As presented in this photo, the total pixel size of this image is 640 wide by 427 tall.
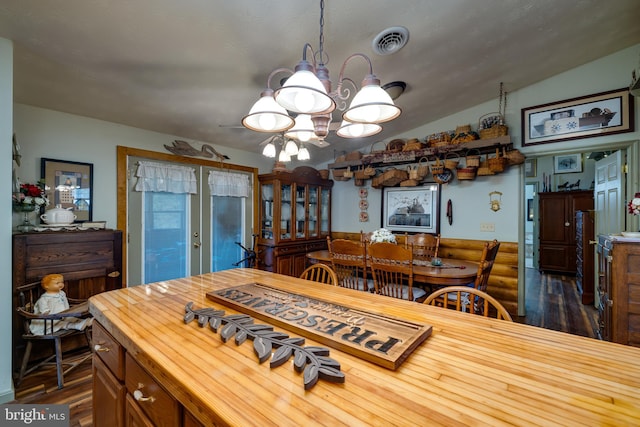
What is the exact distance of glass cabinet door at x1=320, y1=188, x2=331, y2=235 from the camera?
495 cm

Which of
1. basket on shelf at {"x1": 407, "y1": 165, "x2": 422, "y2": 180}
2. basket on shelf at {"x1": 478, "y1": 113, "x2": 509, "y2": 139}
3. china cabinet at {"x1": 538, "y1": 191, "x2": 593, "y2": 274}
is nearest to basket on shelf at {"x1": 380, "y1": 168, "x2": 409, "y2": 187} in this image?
basket on shelf at {"x1": 407, "y1": 165, "x2": 422, "y2": 180}

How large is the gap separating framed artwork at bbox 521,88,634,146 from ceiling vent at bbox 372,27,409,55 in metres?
2.19

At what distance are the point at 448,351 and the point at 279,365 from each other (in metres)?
0.57

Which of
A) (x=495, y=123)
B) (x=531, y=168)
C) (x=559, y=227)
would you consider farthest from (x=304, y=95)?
(x=559, y=227)

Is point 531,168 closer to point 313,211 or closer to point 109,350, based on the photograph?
point 313,211

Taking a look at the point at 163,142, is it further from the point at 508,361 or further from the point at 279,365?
the point at 508,361

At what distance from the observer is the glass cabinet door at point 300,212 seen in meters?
4.52

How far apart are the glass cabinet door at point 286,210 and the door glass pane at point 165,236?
1359mm

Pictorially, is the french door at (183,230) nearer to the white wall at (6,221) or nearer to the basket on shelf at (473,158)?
the white wall at (6,221)

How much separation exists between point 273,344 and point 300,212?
3.65 meters

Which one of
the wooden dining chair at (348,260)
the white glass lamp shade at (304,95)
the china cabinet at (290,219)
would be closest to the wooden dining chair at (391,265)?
the wooden dining chair at (348,260)

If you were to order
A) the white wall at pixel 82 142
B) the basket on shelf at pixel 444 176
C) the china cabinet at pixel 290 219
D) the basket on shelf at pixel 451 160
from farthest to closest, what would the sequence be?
the china cabinet at pixel 290 219, the basket on shelf at pixel 444 176, the basket on shelf at pixel 451 160, the white wall at pixel 82 142

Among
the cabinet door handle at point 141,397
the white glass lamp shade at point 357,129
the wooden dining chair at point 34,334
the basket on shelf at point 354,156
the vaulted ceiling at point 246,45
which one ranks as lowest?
the wooden dining chair at point 34,334

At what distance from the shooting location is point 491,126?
3391 mm
